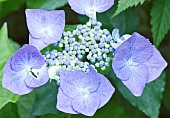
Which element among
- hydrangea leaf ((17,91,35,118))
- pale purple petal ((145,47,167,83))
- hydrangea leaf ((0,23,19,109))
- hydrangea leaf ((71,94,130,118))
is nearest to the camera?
pale purple petal ((145,47,167,83))

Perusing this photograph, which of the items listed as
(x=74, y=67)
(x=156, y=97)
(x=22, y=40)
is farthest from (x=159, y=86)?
(x=22, y=40)

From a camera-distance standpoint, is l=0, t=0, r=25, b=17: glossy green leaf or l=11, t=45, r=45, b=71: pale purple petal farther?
l=0, t=0, r=25, b=17: glossy green leaf

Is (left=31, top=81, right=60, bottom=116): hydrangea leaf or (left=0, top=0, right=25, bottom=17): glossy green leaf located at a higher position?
(left=0, top=0, right=25, bottom=17): glossy green leaf

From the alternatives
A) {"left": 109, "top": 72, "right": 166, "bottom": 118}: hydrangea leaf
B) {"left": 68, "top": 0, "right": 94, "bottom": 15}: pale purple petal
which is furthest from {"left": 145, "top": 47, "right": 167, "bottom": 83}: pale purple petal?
{"left": 109, "top": 72, "right": 166, "bottom": 118}: hydrangea leaf

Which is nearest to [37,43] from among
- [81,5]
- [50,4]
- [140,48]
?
[81,5]

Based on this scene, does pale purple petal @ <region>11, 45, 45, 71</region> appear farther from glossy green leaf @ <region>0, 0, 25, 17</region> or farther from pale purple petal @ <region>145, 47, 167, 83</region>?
glossy green leaf @ <region>0, 0, 25, 17</region>

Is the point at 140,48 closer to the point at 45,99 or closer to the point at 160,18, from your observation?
the point at 160,18

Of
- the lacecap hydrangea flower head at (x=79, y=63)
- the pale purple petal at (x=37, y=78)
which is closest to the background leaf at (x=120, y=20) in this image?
the lacecap hydrangea flower head at (x=79, y=63)
